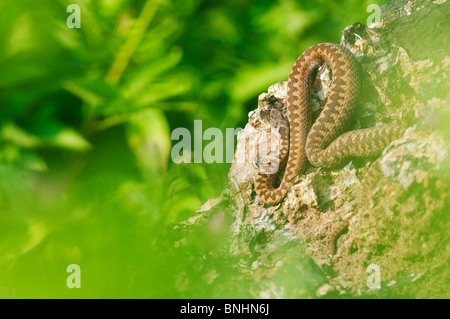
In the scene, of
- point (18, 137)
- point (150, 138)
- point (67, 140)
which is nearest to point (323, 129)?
point (150, 138)

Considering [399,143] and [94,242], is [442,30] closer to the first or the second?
[399,143]

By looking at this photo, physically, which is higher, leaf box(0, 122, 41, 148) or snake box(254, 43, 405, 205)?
leaf box(0, 122, 41, 148)

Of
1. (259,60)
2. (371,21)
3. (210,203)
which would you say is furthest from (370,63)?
(259,60)

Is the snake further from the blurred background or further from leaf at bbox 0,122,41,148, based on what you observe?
leaf at bbox 0,122,41,148

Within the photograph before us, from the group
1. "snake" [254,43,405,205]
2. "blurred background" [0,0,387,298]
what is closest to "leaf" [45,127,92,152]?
"blurred background" [0,0,387,298]

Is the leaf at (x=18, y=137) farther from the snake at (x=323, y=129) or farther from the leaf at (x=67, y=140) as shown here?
the snake at (x=323, y=129)

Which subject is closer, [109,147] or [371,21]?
[371,21]

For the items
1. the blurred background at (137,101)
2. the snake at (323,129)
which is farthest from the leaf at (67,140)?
the snake at (323,129)

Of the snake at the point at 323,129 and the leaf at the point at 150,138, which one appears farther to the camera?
the leaf at the point at 150,138
